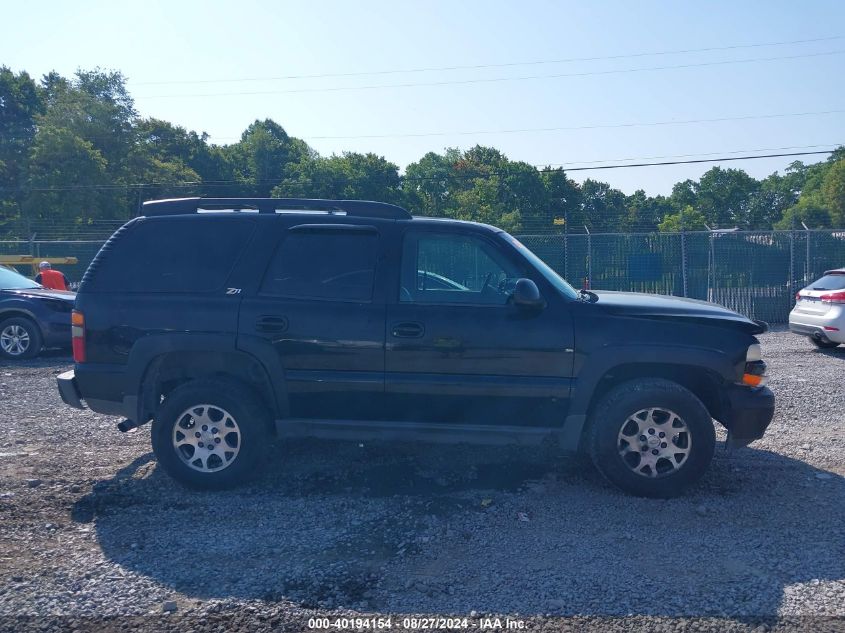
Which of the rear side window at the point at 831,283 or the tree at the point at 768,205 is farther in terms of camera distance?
the tree at the point at 768,205

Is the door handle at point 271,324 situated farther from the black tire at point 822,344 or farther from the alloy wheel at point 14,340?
the black tire at point 822,344

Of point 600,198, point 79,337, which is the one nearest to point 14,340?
point 79,337

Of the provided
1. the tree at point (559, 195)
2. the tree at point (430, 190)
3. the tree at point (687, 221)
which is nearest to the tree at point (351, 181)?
the tree at point (430, 190)

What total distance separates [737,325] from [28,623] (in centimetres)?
483

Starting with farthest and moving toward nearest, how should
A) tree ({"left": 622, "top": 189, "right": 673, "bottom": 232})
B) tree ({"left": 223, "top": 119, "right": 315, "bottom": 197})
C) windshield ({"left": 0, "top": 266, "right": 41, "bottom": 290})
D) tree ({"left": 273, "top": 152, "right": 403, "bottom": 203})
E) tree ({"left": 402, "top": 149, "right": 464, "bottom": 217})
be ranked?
tree ({"left": 223, "top": 119, "right": 315, "bottom": 197}) → tree ({"left": 273, "top": 152, "right": 403, "bottom": 203}) → tree ({"left": 402, "top": 149, "right": 464, "bottom": 217}) → tree ({"left": 622, "top": 189, "right": 673, "bottom": 232}) → windshield ({"left": 0, "top": 266, "right": 41, "bottom": 290})

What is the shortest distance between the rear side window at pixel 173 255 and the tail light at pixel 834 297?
9594 millimetres

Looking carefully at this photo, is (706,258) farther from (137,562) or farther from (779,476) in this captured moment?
(137,562)

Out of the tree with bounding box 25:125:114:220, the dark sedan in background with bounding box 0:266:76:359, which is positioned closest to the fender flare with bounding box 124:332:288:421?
the dark sedan in background with bounding box 0:266:76:359

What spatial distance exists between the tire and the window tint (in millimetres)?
8196

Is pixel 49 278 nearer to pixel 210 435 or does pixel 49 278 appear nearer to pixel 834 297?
pixel 210 435

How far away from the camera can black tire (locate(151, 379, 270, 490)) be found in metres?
5.63

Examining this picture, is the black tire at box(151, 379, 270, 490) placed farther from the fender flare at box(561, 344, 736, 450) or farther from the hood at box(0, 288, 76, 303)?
the hood at box(0, 288, 76, 303)

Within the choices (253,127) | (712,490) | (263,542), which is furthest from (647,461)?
(253,127)

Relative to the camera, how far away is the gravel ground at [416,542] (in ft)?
13.0
